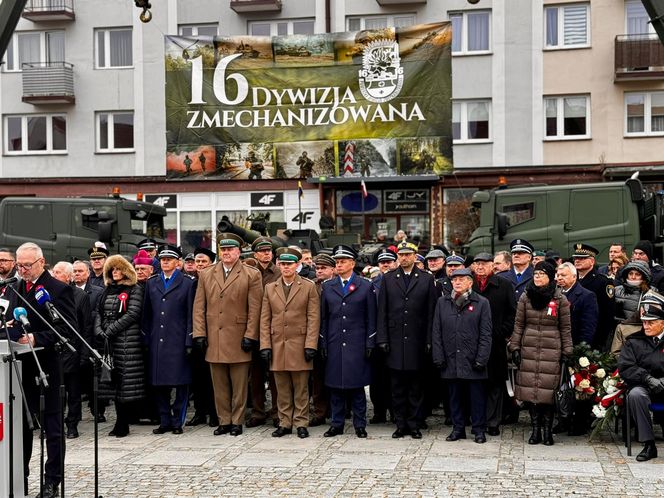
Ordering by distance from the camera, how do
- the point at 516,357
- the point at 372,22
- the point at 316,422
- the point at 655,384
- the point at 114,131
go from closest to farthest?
the point at 655,384, the point at 516,357, the point at 316,422, the point at 372,22, the point at 114,131

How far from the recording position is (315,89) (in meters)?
23.7

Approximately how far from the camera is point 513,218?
1816 centimetres

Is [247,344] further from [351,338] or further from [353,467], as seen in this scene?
[353,467]

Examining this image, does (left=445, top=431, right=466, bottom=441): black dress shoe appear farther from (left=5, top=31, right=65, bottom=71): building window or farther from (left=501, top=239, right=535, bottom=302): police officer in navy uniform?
(left=5, top=31, right=65, bottom=71): building window

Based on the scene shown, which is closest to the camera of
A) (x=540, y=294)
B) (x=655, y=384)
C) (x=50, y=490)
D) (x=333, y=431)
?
(x=50, y=490)

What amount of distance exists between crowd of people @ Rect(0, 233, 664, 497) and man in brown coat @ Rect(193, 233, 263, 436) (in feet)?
0.05

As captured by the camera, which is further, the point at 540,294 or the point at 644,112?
the point at 644,112

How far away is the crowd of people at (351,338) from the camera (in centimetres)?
1022

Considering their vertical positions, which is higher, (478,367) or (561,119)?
(561,119)

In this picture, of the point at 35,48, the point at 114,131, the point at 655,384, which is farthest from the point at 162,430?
the point at 35,48

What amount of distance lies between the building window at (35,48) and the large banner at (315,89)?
10958mm

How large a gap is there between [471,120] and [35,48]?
15.3 meters

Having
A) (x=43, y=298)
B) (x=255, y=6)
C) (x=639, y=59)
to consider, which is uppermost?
(x=255, y=6)

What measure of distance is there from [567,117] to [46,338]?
25487 millimetres
